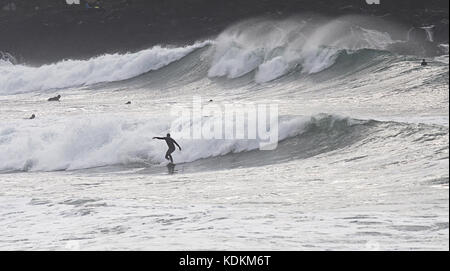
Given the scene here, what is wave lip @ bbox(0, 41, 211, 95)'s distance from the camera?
36156 mm

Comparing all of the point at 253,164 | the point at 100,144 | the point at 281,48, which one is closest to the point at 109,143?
the point at 100,144

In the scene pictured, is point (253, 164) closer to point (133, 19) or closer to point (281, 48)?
point (281, 48)

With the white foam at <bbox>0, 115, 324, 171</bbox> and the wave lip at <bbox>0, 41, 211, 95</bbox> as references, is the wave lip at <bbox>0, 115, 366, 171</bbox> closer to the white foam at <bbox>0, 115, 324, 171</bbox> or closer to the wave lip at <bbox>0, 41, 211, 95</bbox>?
the white foam at <bbox>0, 115, 324, 171</bbox>

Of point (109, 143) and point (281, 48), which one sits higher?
point (281, 48)

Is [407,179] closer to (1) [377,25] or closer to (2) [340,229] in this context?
(2) [340,229]

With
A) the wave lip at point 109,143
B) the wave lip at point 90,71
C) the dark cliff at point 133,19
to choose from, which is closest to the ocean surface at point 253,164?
the wave lip at point 109,143

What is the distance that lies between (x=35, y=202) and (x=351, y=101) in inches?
363

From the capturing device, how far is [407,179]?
10516 millimetres

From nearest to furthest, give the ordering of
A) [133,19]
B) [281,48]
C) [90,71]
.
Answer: [281,48] → [90,71] → [133,19]

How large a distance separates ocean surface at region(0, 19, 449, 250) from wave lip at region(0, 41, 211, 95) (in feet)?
15.1

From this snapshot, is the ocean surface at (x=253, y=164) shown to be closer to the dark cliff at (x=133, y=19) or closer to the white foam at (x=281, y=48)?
the white foam at (x=281, y=48)

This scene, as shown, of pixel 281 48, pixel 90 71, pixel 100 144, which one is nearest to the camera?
pixel 100 144

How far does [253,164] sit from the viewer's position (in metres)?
14.5

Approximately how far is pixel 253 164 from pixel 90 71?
27.6 m
